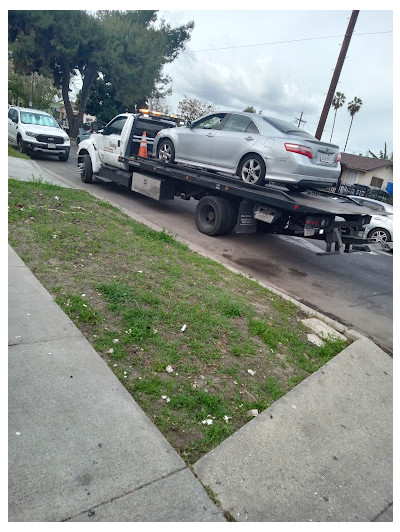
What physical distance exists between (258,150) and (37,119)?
1284 cm

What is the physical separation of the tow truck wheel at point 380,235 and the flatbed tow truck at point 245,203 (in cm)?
352

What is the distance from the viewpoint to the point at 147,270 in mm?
5352

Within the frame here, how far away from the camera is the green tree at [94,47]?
2848cm

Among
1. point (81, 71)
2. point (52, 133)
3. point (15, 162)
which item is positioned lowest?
point (15, 162)

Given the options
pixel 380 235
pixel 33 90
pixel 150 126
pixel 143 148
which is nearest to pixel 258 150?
pixel 143 148

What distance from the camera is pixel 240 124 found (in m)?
7.82

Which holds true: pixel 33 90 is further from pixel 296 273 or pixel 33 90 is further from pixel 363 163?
pixel 296 273

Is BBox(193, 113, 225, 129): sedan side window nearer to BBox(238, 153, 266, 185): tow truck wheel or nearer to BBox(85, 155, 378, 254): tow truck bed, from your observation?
BBox(85, 155, 378, 254): tow truck bed

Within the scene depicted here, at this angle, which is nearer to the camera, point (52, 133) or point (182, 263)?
point (182, 263)

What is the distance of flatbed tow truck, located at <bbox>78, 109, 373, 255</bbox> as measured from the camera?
269 inches

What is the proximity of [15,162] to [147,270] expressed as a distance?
29.3 ft

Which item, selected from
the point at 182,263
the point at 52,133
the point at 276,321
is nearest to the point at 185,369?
the point at 276,321

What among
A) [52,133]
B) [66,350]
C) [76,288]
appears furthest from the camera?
[52,133]

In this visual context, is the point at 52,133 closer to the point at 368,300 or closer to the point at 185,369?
the point at 368,300
